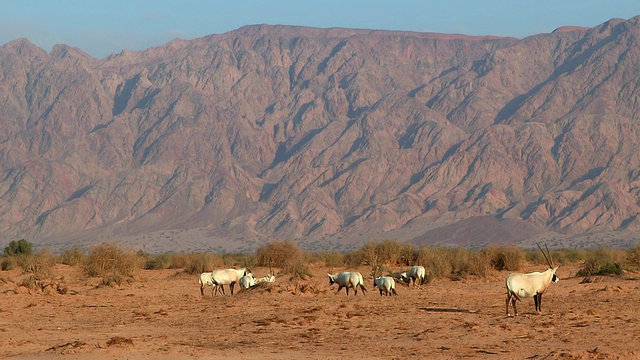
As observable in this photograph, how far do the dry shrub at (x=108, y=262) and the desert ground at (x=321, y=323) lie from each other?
23.3 feet

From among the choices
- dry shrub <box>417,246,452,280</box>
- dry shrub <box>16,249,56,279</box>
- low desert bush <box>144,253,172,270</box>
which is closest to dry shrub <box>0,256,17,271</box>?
dry shrub <box>16,249,56,279</box>

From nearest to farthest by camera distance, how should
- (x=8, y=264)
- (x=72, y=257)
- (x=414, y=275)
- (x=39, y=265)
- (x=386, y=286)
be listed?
(x=386, y=286)
(x=414, y=275)
(x=39, y=265)
(x=8, y=264)
(x=72, y=257)

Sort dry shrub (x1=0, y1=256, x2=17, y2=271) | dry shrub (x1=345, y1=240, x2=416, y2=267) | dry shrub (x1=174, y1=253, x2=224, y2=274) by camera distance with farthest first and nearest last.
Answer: dry shrub (x1=345, y1=240, x2=416, y2=267), dry shrub (x1=0, y1=256, x2=17, y2=271), dry shrub (x1=174, y1=253, x2=224, y2=274)

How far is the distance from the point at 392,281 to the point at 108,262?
15.8 metres

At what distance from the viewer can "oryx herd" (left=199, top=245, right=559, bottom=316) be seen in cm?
2278

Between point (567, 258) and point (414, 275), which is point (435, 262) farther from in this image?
point (567, 258)

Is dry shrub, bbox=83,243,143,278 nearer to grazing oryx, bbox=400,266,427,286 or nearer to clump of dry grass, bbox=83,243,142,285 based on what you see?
clump of dry grass, bbox=83,243,142,285

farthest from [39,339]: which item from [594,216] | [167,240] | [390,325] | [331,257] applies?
[594,216]

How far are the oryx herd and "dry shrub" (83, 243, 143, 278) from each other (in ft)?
26.3

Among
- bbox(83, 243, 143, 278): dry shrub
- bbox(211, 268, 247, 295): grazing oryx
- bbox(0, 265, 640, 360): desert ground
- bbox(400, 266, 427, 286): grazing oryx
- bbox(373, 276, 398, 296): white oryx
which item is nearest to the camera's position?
bbox(0, 265, 640, 360): desert ground

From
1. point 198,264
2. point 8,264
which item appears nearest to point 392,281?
point 198,264

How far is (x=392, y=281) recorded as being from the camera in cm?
2994

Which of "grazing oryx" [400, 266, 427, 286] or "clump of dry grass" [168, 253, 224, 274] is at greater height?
"clump of dry grass" [168, 253, 224, 274]

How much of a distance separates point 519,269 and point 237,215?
15087 centimetres
